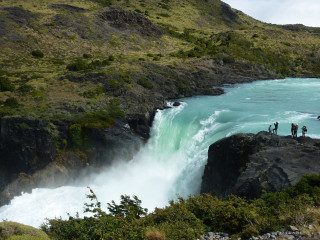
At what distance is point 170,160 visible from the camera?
105 ft

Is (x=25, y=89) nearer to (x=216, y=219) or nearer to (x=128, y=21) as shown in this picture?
(x=216, y=219)

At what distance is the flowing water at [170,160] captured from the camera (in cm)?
2767

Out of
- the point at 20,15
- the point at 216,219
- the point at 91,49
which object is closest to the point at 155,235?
the point at 216,219


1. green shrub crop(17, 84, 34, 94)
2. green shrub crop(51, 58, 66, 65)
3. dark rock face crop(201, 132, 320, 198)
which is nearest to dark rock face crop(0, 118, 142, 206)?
green shrub crop(17, 84, 34, 94)

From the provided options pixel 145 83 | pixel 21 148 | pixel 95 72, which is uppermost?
pixel 95 72

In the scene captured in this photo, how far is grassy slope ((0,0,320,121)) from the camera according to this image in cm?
3797

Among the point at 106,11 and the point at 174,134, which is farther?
the point at 106,11

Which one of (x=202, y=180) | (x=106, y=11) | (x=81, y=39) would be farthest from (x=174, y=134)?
(x=106, y=11)

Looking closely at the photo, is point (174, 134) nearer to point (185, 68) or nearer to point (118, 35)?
point (185, 68)

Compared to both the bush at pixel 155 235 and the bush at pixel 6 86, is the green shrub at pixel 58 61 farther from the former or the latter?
the bush at pixel 155 235

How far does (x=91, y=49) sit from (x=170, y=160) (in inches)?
1702

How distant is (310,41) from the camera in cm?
8875

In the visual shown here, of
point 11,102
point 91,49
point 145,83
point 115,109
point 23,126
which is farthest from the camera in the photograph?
point 91,49

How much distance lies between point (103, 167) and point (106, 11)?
64413 mm
